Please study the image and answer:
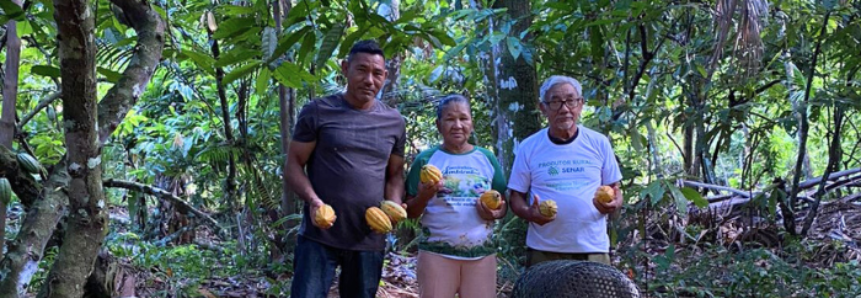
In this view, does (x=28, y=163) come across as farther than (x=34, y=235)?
Yes

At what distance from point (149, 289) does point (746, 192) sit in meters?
4.66

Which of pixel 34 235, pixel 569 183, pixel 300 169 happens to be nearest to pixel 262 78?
pixel 300 169

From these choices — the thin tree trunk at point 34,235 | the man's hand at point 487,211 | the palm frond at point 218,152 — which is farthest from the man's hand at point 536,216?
the palm frond at point 218,152

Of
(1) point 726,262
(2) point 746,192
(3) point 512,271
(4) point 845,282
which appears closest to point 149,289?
(3) point 512,271

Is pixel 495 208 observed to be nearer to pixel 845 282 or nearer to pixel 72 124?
pixel 72 124

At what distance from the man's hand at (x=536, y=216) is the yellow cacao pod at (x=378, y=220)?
561 mm

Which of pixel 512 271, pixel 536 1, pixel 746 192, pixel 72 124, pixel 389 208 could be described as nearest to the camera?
pixel 72 124

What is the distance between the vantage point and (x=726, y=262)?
4.28 m

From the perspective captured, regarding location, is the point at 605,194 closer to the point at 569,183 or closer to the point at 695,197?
the point at 569,183

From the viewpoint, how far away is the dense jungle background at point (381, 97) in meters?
1.99

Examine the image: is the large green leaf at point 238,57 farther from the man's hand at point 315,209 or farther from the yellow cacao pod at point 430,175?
the yellow cacao pod at point 430,175

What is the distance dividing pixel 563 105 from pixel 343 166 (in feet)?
3.04

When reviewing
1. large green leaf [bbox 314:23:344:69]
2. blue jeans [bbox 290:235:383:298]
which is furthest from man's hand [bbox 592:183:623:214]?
large green leaf [bbox 314:23:344:69]

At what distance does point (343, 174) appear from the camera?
2562 mm
